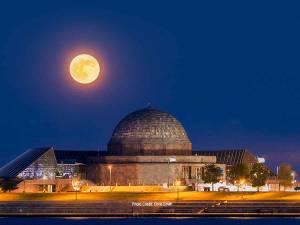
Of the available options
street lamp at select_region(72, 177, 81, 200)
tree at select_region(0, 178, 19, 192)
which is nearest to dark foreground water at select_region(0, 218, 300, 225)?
tree at select_region(0, 178, 19, 192)

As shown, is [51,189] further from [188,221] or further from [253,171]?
[188,221]

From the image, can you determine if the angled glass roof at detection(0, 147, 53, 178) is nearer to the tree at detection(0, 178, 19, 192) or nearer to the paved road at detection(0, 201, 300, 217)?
the tree at detection(0, 178, 19, 192)

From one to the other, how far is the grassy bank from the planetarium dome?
21.7 meters

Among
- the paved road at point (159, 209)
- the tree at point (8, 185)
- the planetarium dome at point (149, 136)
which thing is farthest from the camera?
the planetarium dome at point (149, 136)

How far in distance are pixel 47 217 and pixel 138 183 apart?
36.7 m

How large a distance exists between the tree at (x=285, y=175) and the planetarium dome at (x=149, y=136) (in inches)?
456

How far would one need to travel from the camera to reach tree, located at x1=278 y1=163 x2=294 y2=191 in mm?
152000

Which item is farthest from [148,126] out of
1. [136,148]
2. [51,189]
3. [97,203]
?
[97,203]

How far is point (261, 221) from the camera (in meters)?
109

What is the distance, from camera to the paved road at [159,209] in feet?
369

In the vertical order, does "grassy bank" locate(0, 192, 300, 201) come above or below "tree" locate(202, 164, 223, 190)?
below

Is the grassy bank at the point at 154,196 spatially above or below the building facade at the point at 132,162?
below

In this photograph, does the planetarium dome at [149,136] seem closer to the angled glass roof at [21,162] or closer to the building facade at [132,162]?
the building facade at [132,162]

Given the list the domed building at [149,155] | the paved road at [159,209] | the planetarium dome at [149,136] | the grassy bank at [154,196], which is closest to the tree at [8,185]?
the grassy bank at [154,196]
